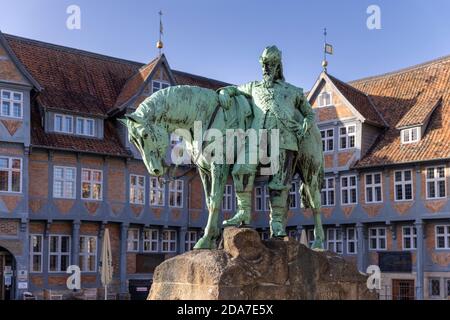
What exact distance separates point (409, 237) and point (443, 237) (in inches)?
61.3

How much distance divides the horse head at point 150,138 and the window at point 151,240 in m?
22.7

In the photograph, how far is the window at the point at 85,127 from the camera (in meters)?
26.2

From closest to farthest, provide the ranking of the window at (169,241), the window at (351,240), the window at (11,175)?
the window at (11,175) < the window at (351,240) < the window at (169,241)

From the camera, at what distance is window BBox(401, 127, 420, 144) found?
26.8 m

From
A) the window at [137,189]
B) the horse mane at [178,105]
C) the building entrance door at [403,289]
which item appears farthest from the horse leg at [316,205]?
the window at [137,189]

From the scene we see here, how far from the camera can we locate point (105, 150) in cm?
2619

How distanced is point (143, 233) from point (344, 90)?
10351mm

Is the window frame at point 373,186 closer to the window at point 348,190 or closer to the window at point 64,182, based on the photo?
the window at point 348,190

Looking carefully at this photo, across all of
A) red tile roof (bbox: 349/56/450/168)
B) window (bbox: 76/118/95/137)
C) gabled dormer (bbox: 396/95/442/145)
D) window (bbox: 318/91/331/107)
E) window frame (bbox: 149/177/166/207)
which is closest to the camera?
red tile roof (bbox: 349/56/450/168)

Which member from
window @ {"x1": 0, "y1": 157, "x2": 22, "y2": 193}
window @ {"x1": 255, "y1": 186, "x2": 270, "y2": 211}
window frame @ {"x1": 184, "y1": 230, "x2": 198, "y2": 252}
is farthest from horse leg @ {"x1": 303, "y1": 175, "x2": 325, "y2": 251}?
window @ {"x1": 255, "y1": 186, "x2": 270, "y2": 211}

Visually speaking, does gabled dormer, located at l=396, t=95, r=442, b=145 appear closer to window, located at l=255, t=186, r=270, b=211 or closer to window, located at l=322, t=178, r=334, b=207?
window, located at l=322, t=178, r=334, b=207

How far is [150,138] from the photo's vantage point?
18.2ft

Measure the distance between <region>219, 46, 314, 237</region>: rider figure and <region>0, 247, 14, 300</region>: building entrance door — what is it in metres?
19.2

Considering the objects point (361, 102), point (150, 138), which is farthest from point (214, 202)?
point (361, 102)
